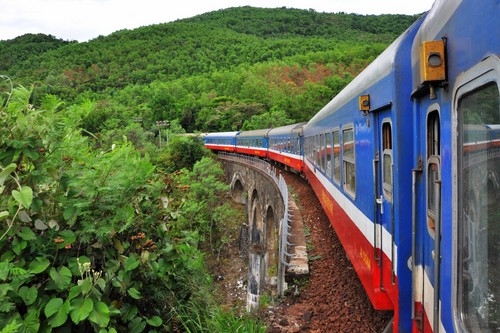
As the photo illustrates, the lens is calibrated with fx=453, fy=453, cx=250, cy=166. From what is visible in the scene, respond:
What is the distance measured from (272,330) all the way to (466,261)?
11.5 feet

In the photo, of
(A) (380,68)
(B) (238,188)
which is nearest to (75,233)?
(A) (380,68)

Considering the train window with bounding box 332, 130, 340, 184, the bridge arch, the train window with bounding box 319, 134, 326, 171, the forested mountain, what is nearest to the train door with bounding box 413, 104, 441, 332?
the train window with bounding box 332, 130, 340, 184

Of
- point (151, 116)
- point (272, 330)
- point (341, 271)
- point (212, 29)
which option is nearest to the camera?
point (272, 330)

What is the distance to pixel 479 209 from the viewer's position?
1.88 metres

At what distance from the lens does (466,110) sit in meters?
2.00

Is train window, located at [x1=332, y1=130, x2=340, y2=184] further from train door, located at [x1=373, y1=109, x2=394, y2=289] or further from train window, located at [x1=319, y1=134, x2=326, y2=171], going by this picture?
train door, located at [x1=373, y1=109, x2=394, y2=289]

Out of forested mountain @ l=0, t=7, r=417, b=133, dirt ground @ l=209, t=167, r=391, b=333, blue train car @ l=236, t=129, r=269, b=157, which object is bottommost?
dirt ground @ l=209, t=167, r=391, b=333

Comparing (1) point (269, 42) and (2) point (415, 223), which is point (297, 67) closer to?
(1) point (269, 42)

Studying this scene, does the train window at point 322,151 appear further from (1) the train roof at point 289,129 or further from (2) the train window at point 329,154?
(1) the train roof at point 289,129

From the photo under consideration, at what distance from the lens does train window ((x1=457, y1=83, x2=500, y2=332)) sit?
170cm

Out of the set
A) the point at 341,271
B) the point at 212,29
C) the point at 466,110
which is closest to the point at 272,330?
the point at 341,271

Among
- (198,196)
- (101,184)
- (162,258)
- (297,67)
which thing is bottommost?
(198,196)

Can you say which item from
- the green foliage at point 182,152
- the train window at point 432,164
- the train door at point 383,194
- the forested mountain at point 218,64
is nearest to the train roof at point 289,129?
the green foliage at point 182,152

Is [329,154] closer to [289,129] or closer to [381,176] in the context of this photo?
[381,176]
